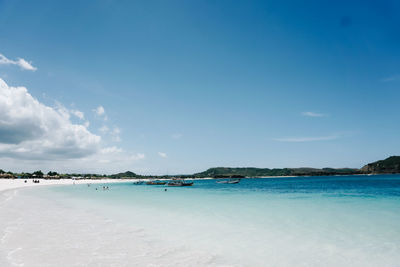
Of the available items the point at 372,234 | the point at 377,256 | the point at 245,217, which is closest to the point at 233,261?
the point at 377,256

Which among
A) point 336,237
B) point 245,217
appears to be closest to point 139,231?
point 245,217

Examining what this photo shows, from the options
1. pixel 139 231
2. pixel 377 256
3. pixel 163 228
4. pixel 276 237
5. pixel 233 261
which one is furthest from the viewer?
pixel 163 228

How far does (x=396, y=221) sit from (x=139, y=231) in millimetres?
14955

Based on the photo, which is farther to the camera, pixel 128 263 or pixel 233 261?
pixel 233 261

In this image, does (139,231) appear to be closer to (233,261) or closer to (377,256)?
(233,261)

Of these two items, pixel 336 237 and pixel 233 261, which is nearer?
pixel 233 261

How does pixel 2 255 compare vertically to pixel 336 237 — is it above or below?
above

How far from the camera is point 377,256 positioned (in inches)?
334

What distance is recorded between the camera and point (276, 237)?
433 inches

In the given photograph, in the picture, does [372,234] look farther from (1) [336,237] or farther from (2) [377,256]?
(2) [377,256]

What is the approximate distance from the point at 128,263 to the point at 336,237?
9.09m

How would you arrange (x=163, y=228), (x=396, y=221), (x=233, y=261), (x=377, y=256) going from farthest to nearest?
(x=396, y=221) → (x=163, y=228) → (x=377, y=256) → (x=233, y=261)

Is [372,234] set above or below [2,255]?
below

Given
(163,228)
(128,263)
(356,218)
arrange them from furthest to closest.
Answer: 1. (356,218)
2. (163,228)
3. (128,263)
